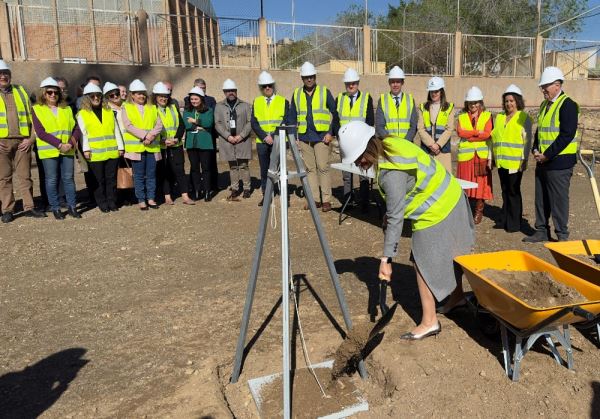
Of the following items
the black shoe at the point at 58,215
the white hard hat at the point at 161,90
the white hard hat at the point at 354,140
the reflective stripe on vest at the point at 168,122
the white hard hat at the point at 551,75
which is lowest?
the black shoe at the point at 58,215

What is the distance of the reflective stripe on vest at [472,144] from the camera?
664 centimetres

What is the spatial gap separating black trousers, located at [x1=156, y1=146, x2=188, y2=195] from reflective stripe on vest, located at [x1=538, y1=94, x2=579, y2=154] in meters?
5.22

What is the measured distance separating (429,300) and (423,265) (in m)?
0.29

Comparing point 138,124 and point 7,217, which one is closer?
point 7,217

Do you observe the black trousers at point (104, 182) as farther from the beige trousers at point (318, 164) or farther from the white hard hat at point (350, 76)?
the white hard hat at point (350, 76)

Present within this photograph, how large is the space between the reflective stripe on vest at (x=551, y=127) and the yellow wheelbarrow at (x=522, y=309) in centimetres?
260

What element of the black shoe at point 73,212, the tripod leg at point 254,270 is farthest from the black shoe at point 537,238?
the black shoe at point 73,212

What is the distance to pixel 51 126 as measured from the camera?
705 cm

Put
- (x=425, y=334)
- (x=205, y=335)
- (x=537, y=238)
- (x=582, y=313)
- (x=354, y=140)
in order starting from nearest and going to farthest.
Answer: (x=582, y=313), (x=354, y=140), (x=425, y=334), (x=205, y=335), (x=537, y=238)

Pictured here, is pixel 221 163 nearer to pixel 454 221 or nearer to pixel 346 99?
pixel 346 99

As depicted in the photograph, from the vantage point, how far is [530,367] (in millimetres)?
3307

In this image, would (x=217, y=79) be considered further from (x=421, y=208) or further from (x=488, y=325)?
(x=488, y=325)

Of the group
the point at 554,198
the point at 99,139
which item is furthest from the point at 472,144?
the point at 99,139

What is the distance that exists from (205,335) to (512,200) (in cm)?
437
